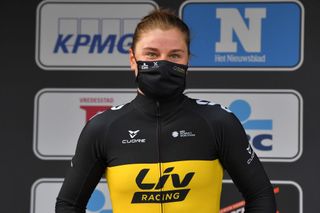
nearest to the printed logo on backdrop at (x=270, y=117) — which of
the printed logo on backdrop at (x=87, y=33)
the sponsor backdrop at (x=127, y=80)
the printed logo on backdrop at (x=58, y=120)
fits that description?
the sponsor backdrop at (x=127, y=80)

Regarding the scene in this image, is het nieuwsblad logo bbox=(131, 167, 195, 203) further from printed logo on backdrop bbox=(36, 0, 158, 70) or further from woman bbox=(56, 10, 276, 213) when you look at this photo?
printed logo on backdrop bbox=(36, 0, 158, 70)

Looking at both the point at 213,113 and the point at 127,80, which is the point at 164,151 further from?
the point at 127,80

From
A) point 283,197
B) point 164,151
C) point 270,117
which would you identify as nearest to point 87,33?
point 270,117

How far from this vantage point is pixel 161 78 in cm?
140

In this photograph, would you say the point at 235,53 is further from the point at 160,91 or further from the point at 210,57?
the point at 160,91

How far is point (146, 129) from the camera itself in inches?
57.3

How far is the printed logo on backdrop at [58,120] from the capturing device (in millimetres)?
2787

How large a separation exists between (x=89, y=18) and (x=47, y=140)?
0.65 meters

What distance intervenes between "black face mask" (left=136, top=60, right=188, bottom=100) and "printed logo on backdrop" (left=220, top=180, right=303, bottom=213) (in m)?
1.37

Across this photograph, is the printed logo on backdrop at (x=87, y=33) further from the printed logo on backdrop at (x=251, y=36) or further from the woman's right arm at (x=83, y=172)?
the woman's right arm at (x=83, y=172)

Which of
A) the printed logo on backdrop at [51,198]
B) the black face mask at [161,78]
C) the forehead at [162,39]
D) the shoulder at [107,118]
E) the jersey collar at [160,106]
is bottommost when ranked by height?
the printed logo on backdrop at [51,198]

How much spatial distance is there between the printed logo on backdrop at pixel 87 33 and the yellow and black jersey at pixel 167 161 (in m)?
1.32

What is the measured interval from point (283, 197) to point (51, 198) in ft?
3.79

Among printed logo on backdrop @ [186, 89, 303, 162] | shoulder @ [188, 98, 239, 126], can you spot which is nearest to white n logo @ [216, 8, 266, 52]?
printed logo on backdrop @ [186, 89, 303, 162]
